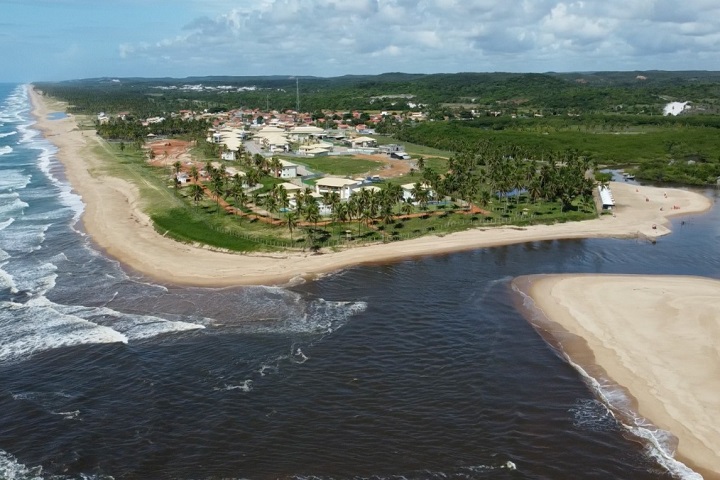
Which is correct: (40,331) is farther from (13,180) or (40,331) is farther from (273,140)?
(273,140)

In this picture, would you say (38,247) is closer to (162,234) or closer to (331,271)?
(162,234)

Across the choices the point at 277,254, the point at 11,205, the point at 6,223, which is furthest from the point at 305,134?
the point at 277,254

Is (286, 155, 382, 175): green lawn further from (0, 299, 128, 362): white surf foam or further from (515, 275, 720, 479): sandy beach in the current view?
(0, 299, 128, 362): white surf foam

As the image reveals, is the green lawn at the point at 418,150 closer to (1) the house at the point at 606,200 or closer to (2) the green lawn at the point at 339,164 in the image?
(2) the green lawn at the point at 339,164

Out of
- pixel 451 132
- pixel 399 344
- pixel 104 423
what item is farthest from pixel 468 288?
pixel 451 132

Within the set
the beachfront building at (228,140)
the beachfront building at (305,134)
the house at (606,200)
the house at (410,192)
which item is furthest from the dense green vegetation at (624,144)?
the house at (410,192)
